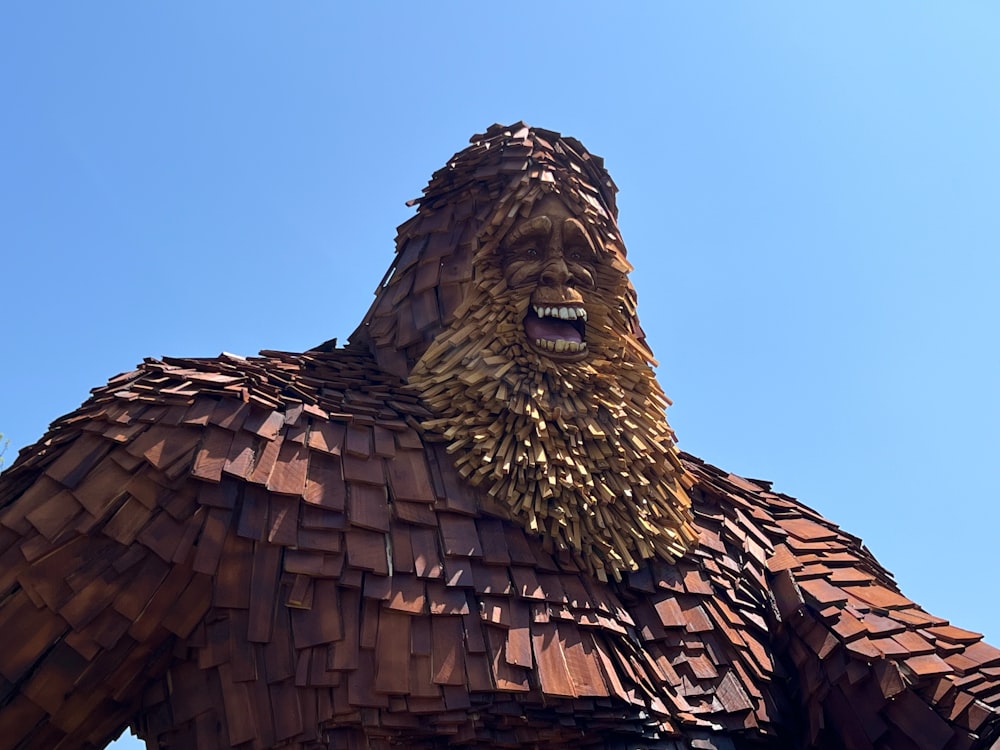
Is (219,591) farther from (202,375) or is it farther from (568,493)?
(568,493)

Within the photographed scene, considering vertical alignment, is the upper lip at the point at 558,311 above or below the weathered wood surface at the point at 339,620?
above

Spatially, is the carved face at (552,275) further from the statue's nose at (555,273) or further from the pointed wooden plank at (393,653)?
the pointed wooden plank at (393,653)

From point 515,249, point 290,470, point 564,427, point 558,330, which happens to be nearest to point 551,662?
point 564,427

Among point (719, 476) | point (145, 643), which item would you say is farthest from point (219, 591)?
point (719, 476)

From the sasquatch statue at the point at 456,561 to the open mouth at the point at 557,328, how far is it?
0.03 feet

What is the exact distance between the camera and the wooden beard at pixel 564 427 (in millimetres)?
3828

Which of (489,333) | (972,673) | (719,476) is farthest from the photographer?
(719,476)

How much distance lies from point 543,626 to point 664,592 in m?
0.56

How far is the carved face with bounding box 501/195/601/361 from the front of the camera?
161 inches

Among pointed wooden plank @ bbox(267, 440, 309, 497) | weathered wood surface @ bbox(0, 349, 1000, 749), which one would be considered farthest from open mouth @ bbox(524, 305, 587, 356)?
pointed wooden plank @ bbox(267, 440, 309, 497)

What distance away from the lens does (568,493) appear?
3855mm

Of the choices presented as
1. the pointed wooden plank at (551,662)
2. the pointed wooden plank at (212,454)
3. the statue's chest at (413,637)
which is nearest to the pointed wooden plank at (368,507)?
the statue's chest at (413,637)

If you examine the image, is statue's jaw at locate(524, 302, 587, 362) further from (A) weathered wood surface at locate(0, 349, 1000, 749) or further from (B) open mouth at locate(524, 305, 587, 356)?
(A) weathered wood surface at locate(0, 349, 1000, 749)

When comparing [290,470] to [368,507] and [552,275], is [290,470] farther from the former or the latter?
[552,275]
